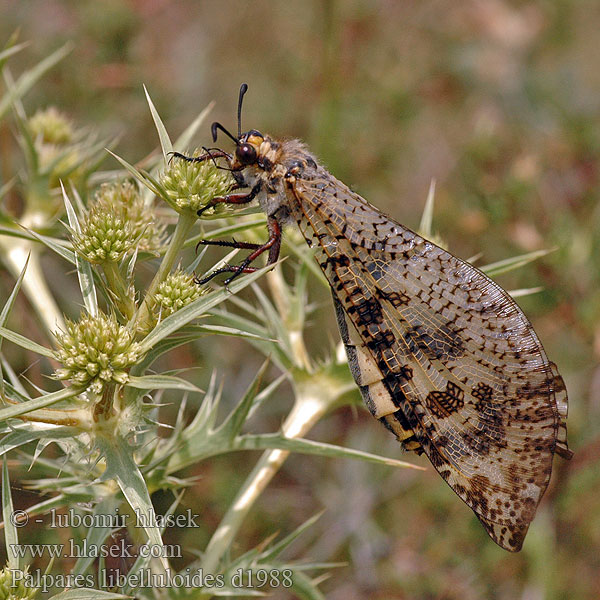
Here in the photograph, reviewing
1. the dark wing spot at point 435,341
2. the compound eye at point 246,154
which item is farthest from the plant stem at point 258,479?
the compound eye at point 246,154

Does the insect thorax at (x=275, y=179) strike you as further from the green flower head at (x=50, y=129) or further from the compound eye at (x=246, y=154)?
the green flower head at (x=50, y=129)

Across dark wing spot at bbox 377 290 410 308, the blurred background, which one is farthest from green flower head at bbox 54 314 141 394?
the blurred background

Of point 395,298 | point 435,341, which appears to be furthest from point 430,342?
point 395,298

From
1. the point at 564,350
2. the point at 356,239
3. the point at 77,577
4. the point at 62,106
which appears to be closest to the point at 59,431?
the point at 77,577

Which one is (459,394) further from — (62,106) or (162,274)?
(62,106)

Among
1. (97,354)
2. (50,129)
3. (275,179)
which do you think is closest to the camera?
(97,354)

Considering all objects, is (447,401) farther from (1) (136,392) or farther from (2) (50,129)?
(2) (50,129)
